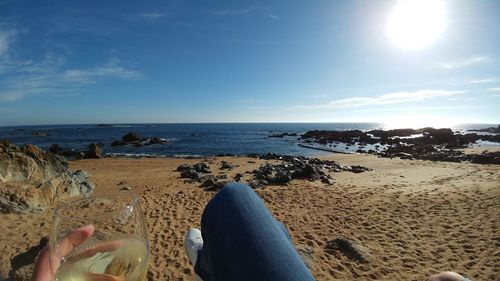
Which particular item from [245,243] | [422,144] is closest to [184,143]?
[422,144]

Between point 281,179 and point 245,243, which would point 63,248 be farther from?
point 281,179

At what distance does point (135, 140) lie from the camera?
45.4 metres

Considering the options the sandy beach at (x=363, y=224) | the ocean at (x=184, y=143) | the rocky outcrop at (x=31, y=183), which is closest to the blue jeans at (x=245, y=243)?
the sandy beach at (x=363, y=224)

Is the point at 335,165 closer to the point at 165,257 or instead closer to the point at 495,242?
the point at 495,242

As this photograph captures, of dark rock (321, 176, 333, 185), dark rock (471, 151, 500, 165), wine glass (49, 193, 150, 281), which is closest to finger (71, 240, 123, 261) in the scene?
wine glass (49, 193, 150, 281)

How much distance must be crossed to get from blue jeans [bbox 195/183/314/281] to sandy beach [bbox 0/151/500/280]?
1770 mm

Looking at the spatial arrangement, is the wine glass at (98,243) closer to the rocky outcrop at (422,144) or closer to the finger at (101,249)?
the finger at (101,249)

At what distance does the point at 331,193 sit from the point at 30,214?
30.4 feet

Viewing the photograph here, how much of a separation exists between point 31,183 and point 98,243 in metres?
10.6

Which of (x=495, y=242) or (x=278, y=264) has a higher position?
(x=278, y=264)

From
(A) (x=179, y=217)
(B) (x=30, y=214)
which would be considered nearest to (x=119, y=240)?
(A) (x=179, y=217)

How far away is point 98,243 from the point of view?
26.7 inches

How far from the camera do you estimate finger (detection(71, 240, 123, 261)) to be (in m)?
0.65

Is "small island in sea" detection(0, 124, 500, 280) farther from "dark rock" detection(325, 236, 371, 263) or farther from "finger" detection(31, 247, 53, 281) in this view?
"finger" detection(31, 247, 53, 281)
